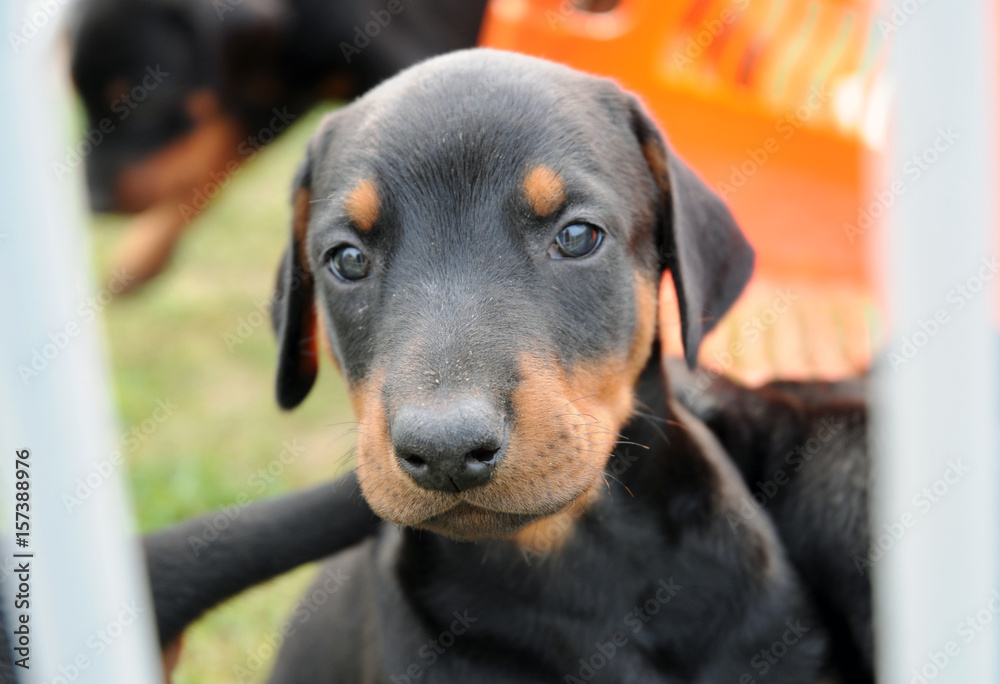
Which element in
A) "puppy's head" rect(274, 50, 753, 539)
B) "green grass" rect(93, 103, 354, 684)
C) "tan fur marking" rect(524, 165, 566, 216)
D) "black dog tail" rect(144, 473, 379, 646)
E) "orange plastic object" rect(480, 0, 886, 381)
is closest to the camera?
"puppy's head" rect(274, 50, 753, 539)

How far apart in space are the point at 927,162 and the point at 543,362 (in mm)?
1148

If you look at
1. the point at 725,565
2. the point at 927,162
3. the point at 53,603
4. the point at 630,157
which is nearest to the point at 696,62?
the point at 630,157

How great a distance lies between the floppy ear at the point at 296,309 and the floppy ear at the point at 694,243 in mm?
1066

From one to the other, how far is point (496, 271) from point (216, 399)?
421cm

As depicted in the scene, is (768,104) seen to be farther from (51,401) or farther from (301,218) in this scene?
(51,401)

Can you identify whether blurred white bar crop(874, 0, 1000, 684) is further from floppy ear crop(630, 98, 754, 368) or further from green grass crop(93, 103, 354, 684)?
green grass crop(93, 103, 354, 684)

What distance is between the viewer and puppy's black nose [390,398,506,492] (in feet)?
6.78

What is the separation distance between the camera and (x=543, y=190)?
2.56m

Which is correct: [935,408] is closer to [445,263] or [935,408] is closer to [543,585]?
[445,263]

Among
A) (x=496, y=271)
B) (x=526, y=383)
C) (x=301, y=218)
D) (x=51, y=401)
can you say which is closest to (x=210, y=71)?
(x=301, y=218)

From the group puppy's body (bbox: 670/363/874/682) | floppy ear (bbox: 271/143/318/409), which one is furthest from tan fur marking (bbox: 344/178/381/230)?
puppy's body (bbox: 670/363/874/682)

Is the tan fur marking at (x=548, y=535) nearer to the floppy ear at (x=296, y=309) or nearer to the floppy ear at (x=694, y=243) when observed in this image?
the floppy ear at (x=694, y=243)

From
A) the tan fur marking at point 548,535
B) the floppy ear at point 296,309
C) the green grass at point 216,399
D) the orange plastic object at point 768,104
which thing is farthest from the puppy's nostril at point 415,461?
the orange plastic object at point 768,104

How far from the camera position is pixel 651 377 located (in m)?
3.03
